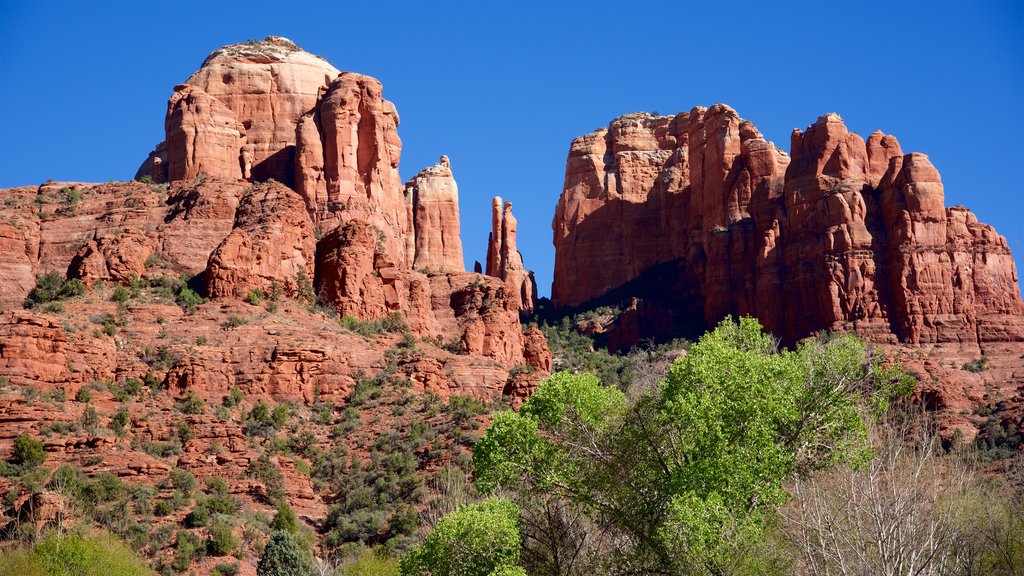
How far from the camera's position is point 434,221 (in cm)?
13025

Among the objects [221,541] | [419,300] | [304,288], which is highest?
[419,300]

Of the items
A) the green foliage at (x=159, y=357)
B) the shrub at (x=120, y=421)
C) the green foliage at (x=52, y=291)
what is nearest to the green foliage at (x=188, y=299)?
the green foliage at (x=159, y=357)

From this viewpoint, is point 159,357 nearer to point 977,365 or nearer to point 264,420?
point 264,420

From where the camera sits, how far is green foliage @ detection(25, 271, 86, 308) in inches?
3511

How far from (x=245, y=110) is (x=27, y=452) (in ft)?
161

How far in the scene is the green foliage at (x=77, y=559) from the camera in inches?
2201

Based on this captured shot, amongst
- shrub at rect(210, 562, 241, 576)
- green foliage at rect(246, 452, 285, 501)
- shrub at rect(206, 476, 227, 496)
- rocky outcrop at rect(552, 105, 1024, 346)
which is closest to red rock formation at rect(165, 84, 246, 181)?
rocky outcrop at rect(552, 105, 1024, 346)

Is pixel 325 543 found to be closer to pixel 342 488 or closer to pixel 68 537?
pixel 342 488

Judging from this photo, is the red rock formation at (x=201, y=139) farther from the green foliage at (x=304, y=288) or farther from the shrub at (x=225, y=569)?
the shrub at (x=225, y=569)

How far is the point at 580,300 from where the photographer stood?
14175cm

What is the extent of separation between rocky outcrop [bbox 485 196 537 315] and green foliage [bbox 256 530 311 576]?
79.4 meters

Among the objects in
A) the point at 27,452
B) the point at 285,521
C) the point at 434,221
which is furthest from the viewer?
the point at 434,221

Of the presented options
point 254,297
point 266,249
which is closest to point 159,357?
point 254,297

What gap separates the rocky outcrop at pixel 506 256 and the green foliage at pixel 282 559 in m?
79.4
